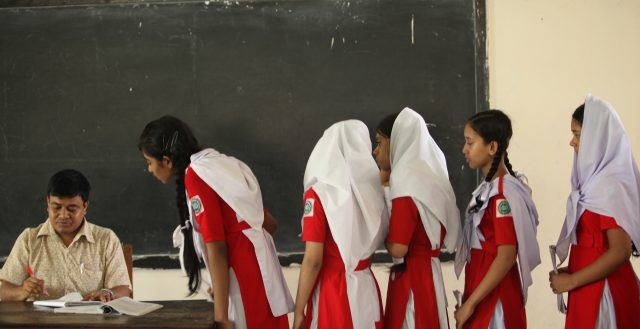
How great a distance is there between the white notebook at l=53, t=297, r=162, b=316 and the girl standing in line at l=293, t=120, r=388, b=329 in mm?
549

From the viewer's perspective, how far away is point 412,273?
2652 millimetres

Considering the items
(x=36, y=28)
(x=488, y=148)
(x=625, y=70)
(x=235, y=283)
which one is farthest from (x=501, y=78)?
(x=36, y=28)

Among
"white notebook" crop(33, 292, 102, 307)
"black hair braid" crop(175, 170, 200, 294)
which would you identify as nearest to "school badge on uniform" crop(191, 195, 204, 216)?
"black hair braid" crop(175, 170, 200, 294)

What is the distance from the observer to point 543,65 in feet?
12.5

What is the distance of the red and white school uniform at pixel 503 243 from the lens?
8.19ft

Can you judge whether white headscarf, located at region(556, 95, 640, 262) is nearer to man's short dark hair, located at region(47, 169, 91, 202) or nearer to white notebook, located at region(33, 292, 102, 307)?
white notebook, located at region(33, 292, 102, 307)

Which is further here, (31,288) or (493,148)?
(31,288)

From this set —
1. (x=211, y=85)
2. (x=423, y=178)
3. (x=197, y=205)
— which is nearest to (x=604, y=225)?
(x=423, y=178)

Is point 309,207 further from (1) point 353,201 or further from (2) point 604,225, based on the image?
(2) point 604,225

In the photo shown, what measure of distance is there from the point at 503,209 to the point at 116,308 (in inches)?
55.4

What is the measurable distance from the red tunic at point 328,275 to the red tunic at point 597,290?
27.5 inches

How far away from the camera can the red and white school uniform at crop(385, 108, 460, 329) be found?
2604 millimetres

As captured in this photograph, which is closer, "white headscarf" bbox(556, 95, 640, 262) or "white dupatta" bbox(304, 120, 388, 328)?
"white headscarf" bbox(556, 95, 640, 262)

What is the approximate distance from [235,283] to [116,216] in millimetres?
1504
